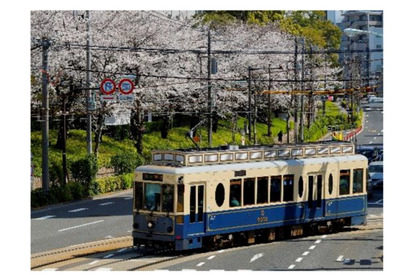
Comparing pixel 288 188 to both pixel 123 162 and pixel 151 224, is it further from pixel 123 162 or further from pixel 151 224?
pixel 123 162

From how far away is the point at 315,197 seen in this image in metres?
33.2

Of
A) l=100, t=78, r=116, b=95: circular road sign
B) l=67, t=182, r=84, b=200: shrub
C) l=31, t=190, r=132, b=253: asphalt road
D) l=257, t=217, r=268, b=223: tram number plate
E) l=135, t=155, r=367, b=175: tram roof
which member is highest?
l=100, t=78, r=116, b=95: circular road sign

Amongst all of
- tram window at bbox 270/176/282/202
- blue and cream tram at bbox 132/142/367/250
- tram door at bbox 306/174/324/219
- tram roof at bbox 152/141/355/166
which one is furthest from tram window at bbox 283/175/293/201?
tram door at bbox 306/174/324/219

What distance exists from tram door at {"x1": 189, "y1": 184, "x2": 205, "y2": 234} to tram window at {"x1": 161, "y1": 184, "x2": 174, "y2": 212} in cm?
52

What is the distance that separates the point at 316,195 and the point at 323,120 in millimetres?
59070

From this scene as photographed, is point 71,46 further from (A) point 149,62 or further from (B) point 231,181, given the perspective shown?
(B) point 231,181

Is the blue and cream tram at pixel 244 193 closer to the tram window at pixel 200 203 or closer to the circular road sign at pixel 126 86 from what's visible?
the tram window at pixel 200 203

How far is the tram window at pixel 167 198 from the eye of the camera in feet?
94.5

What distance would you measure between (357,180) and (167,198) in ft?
28.2

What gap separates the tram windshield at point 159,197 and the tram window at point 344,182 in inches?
297

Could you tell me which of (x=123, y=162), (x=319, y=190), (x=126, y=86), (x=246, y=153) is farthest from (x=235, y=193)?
(x=123, y=162)

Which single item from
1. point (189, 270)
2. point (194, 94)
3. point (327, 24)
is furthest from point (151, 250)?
point (327, 24)

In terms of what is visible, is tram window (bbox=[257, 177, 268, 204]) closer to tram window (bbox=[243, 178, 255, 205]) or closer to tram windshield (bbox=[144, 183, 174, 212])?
tram window (bbox=[243, 178, 255, 205])

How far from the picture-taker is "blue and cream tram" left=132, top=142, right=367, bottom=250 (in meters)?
28.9
